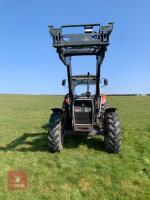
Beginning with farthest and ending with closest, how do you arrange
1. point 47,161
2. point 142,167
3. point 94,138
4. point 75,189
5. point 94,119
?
point 94,138
point 94,119
point 47,161
point 142,167
point 75,189

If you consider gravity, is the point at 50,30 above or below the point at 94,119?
above

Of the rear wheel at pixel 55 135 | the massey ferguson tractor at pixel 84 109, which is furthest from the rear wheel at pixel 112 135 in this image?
the rear wheel at pixel 55 135

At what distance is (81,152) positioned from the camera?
993 cm

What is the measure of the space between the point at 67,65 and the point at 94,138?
3.33 metres

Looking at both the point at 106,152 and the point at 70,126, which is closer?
the point at 106,152

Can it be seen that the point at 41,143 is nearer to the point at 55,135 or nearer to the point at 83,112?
the point at 55,135

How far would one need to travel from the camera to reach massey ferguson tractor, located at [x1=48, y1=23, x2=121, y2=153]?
8805 mm

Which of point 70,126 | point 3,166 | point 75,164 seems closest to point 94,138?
point 70,126

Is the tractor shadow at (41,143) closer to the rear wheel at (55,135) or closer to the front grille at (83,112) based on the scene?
the rear wheel at (55,135)

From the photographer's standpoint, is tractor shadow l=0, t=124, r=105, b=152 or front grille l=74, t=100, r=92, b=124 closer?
front grille l=74, t=100, r=92, b=124

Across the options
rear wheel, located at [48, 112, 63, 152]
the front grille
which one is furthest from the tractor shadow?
the front grille

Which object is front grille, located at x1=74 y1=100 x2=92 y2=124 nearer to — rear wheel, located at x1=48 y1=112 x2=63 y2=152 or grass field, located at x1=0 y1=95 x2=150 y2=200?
rear wheel, located at x1=48 y1=112 x2=63 y2=152

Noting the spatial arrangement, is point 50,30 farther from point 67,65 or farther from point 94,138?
point 94,138

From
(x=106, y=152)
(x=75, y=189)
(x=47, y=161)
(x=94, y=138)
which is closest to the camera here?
(x=75, y=189)
